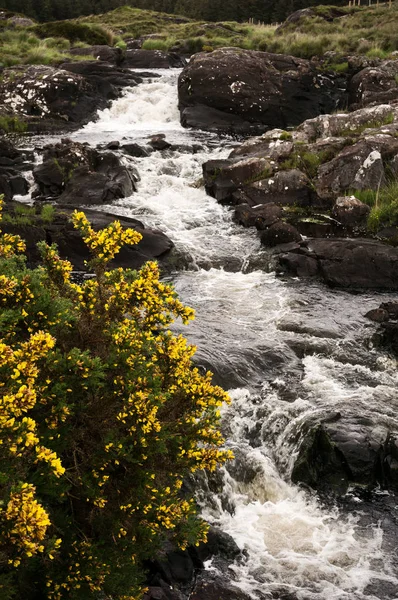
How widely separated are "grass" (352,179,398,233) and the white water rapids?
3357 mm

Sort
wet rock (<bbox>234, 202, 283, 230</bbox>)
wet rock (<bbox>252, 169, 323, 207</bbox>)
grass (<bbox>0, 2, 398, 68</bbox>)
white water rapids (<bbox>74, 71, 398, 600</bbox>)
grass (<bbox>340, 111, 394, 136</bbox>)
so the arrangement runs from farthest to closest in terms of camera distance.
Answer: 1. grass (<bbox>0, 2, 398, 68</bbox>)
2. grass (<bbox>340, 111, 394, 136</bbox>)
3. wet rock (<bbox>252, 169, 323, 207</bbox>)
4. wet rock (<bbox>234, 202, 283, 230</bbox>)
5. white water rapids (<bbox>74, 71, 398, 600</bbox>)

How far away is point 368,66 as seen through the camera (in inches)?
1281

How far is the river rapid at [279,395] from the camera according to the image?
7684mm

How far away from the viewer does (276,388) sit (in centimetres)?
1088

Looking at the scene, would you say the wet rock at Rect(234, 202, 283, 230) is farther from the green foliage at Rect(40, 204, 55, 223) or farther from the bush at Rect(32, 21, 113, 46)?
the bush at Rect(32, 21, 113, 46)

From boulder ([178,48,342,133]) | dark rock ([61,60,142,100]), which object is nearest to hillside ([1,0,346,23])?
dark rock ([61,60,142,100])

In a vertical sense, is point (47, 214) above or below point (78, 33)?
below

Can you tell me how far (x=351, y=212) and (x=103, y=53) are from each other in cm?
2704

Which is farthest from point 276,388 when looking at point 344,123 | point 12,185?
point 344,123

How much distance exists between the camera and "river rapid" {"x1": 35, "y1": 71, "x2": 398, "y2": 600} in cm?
768

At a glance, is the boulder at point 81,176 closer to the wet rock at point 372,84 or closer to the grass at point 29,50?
the wet rock at point 372,84

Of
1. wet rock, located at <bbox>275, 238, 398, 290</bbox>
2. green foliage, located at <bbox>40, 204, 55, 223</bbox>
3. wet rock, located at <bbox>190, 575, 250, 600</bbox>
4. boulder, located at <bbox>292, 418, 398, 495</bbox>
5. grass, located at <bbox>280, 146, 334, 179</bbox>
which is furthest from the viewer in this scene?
grass, located at <bbox>280, 146, 334, 179</bbox>

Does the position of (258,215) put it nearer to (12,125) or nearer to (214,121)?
(214,121)

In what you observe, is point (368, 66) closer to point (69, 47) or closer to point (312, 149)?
point (312, 149)
